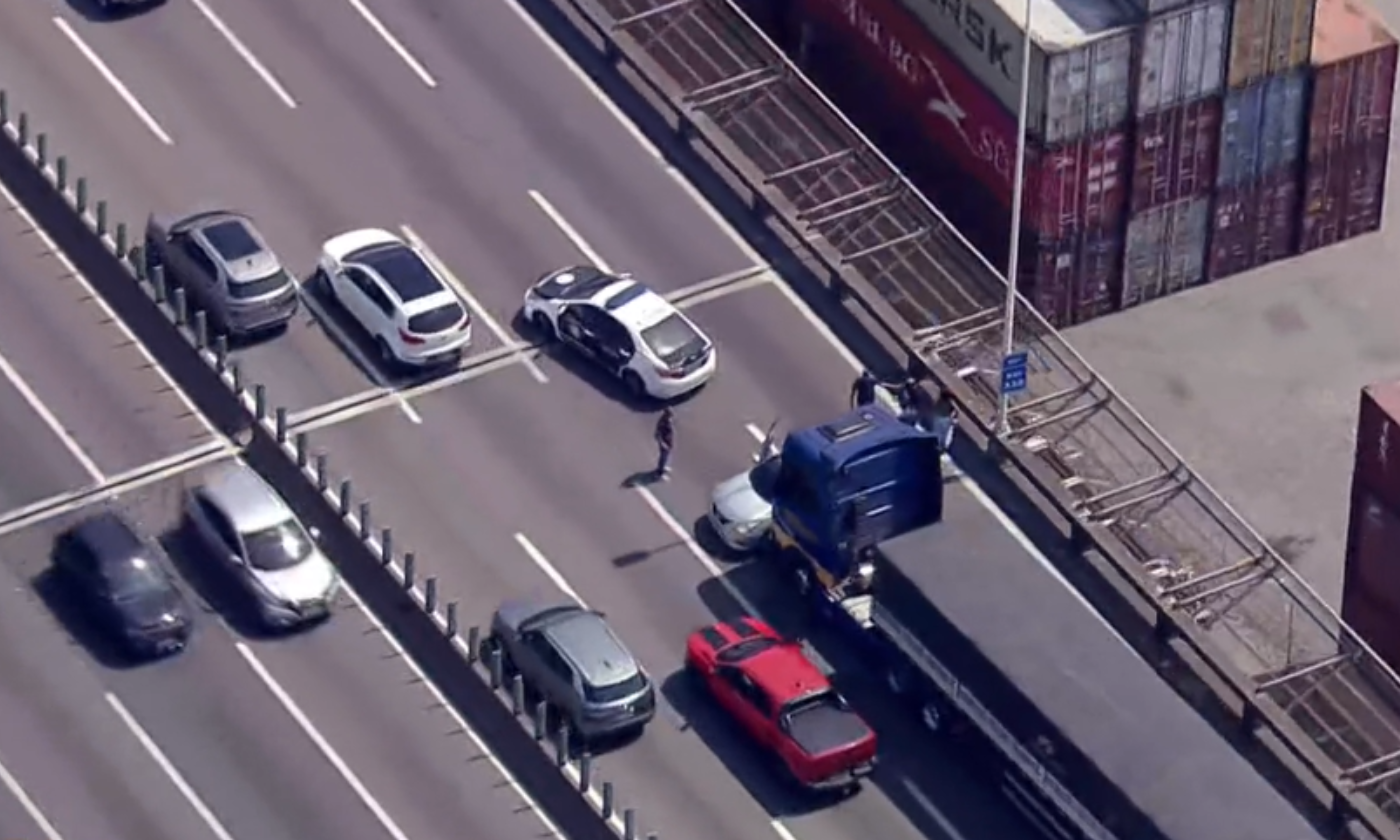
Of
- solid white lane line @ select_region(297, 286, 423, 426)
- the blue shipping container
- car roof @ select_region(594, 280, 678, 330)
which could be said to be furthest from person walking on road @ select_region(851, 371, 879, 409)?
the blue shipping container

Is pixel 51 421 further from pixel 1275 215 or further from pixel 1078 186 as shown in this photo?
pixel 1275 215

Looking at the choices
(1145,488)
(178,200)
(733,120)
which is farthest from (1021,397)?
(178,200)

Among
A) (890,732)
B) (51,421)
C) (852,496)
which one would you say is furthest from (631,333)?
(51,421)

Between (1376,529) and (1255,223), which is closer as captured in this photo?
(1376,529)

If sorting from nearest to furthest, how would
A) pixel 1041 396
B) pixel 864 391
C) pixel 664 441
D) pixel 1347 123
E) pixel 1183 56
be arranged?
1. pixel 664 441
2. pixel 864 391
3. pixel 1041 396
4. pixel 1183 56
5. pixel 1347 123

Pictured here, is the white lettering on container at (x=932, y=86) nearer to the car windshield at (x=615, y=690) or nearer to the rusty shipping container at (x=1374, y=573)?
the rusty shipping container at (x=1374, y=573)

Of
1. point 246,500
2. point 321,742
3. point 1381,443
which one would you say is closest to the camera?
point 321,742

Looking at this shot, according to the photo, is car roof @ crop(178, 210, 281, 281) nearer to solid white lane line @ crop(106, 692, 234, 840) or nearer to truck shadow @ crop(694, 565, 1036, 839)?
solid white lane line @ crop(106, 692, 234, 840)
